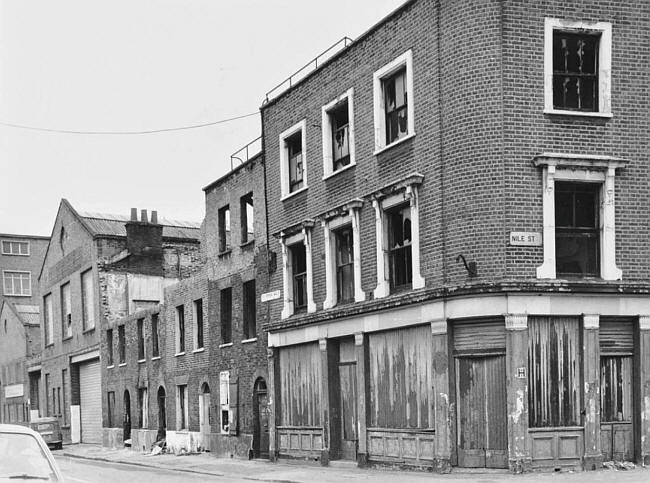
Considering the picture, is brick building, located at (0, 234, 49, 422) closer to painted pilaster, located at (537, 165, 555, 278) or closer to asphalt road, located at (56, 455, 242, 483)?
asphalt road, located at (56, 455, 242, 483)

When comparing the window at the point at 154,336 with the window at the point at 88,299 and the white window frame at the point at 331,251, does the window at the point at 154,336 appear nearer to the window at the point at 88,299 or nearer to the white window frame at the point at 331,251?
the window at the point at 88,299

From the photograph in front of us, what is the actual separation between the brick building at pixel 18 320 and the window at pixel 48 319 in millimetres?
4256

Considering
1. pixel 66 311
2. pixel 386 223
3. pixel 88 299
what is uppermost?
pixel 386 223

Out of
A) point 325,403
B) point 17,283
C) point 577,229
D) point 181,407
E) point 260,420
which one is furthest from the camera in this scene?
point 17,283

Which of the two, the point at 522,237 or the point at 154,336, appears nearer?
the point at 522,237

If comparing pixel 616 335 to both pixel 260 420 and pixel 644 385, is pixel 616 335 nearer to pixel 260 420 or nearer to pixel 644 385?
pixel 644 385

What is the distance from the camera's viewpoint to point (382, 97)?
74.8 ft

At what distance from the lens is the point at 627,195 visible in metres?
19.7

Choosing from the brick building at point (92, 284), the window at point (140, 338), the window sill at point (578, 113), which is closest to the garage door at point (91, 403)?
the brick building at point (92, 284)

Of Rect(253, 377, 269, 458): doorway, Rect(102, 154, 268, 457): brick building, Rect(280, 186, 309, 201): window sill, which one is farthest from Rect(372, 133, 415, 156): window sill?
Rect(253, 377, 269, 458): doorway

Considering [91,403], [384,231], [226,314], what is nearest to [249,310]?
[226,314]

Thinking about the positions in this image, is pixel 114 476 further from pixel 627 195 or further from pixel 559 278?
pixel 627 195

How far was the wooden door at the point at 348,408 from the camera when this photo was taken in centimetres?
2389

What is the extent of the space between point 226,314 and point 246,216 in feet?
11.6
